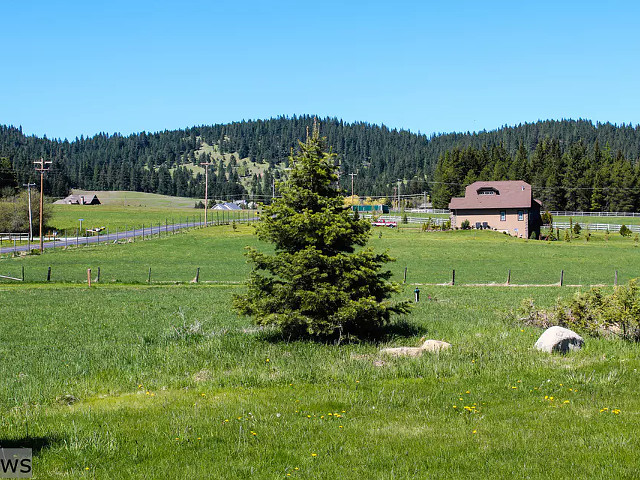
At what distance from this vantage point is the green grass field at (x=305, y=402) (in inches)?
307

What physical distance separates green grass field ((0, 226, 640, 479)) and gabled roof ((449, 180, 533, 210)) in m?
77.5

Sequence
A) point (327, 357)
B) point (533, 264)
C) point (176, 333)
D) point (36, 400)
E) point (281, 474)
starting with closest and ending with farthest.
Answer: point (281, 474), point (36, 400), point (327, 357), point (176, 333), point (533, 264)

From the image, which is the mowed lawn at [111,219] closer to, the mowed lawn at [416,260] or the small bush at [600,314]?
the mowed lawn at [416,260]

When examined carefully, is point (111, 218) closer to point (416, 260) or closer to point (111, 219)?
point (111, 219)

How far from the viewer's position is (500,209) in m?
98.1

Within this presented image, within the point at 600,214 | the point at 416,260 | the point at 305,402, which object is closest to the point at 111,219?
the point at 416,260

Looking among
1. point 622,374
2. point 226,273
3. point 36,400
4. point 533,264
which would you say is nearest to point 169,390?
point 36,400

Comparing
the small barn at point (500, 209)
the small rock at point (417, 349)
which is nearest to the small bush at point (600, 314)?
the small rock at point (417, 349)

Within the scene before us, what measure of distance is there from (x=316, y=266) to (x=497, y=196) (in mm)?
88973

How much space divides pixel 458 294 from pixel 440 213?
107774 mm

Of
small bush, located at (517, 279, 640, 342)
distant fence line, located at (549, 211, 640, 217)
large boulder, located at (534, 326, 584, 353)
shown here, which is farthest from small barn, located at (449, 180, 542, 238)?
large boulder, located at (534, 326, 584, 353)

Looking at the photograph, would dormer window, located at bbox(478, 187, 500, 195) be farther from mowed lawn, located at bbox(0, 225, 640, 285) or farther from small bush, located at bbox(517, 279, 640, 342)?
small bush, located at bbox(517, 279, 640, 342)

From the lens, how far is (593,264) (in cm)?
5603

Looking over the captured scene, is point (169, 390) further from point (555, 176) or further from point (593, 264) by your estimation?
point (555, 176)
